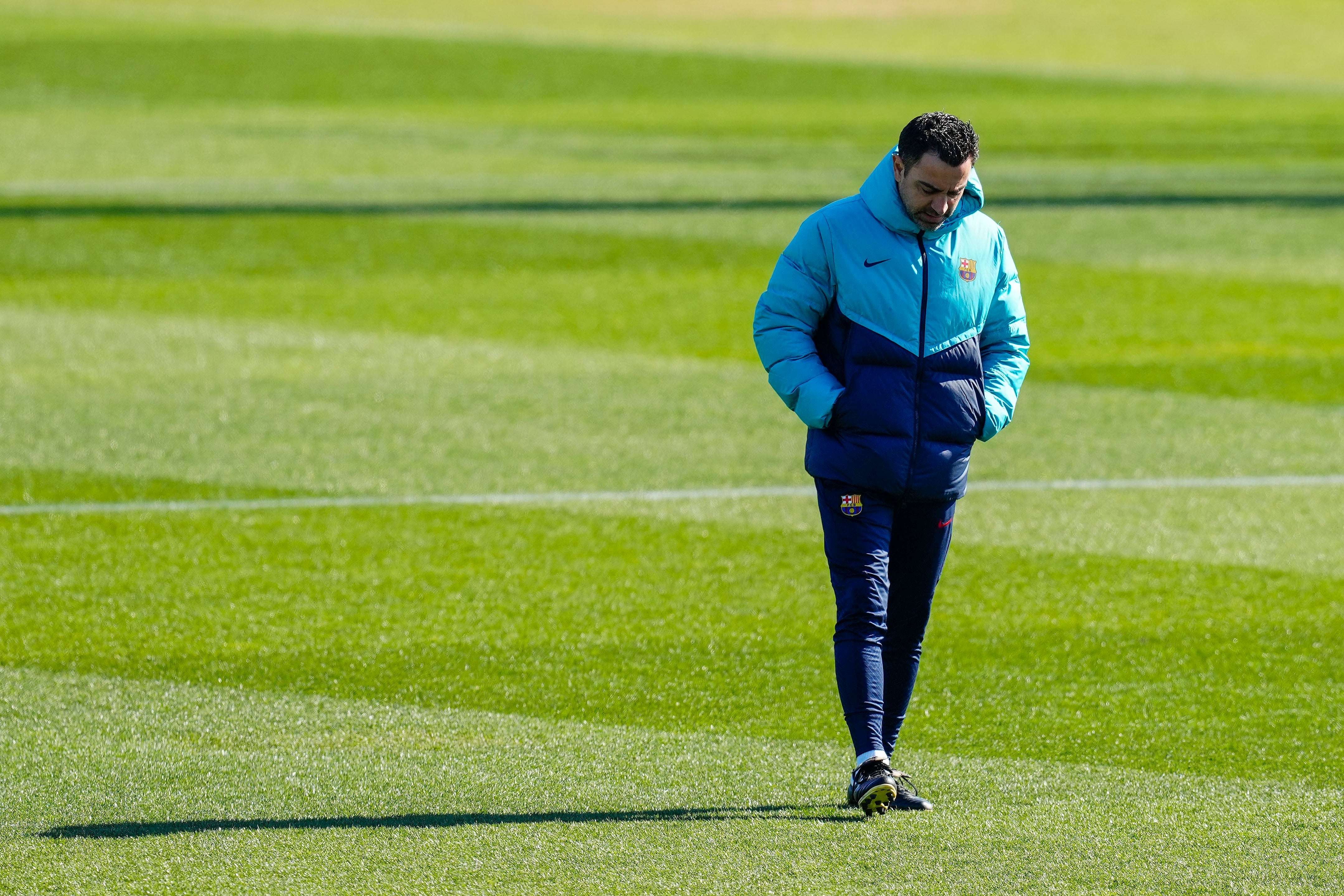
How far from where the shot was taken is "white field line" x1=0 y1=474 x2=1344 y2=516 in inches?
336

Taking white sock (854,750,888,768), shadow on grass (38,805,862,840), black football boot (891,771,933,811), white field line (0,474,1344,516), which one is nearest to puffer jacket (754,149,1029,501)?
white sock (854,750,888,768)

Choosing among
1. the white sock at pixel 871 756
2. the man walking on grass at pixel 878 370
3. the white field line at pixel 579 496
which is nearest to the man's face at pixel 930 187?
the man walking on grass at pixel 878 370

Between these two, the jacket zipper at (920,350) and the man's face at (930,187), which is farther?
the jacket zipper at (920,350)

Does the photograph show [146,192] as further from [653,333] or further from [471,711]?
[471,711]

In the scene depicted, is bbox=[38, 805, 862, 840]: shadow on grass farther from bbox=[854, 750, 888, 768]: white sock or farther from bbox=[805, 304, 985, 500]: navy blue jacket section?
bbox=[805, 304, 985, 500]: navy blue jacket section

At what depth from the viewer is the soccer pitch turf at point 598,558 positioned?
5.11 m

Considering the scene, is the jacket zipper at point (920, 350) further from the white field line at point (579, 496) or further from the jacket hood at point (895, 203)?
the white field line at point (579, 496)

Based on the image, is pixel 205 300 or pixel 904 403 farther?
pixel 205 300

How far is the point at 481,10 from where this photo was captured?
42438 millimetres

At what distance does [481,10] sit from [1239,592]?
36.9 metres

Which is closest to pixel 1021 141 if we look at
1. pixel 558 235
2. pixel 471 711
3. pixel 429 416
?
pixel 558 235

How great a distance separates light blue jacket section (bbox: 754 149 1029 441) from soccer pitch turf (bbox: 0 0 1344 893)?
1164 mm

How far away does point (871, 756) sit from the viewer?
5.13 metres

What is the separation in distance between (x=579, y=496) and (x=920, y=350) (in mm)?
3840
